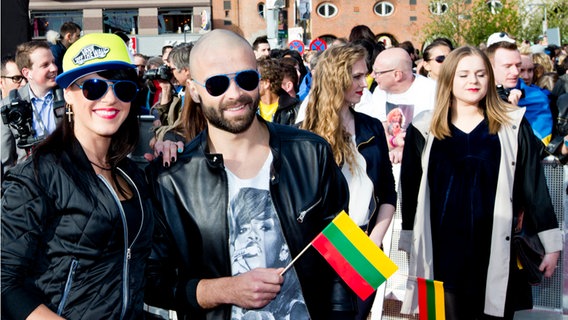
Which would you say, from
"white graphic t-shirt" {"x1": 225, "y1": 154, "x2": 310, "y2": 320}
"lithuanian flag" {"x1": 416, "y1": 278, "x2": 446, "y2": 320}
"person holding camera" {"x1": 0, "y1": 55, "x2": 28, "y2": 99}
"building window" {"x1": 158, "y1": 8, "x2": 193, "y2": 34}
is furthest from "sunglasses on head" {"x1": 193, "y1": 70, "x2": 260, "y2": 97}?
"building window" {"x1": 158, "y1": 8, "x2": 193, "y2": 34}

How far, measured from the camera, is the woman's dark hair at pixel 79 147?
9.46 feet

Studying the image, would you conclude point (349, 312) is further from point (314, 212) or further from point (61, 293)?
point (61, 293)

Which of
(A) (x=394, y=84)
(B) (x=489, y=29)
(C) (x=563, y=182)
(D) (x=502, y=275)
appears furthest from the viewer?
(B) (x=489, y=29)

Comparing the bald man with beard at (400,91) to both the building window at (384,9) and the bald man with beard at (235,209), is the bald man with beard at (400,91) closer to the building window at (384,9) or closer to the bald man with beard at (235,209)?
the bald man with beard at (235,209)

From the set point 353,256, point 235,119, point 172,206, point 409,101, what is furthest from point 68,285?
point 409,101

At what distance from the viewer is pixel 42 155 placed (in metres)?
2.87

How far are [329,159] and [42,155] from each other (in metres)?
1.10

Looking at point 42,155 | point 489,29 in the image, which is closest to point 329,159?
point 42,155

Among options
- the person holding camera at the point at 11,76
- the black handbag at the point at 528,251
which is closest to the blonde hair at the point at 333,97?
the black handbag at the point at 528,251

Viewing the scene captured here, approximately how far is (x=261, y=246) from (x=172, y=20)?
7238 cm

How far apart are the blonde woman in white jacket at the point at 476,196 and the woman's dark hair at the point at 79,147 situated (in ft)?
8.05

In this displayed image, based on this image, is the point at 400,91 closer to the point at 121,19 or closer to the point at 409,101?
the point at 409,101

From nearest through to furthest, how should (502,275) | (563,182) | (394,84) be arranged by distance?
(502,275)
(563,182)
(394,84)

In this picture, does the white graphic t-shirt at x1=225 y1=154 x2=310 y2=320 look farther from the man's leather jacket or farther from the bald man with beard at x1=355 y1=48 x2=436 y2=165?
the bald man with beard at x1=355 y1=48 x2=436 y2=165
